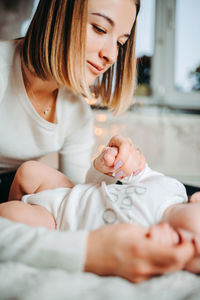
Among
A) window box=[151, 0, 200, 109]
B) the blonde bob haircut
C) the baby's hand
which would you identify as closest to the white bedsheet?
the baby's hand

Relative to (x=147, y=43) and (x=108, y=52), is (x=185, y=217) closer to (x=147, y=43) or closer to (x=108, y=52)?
(x=108, y=52)

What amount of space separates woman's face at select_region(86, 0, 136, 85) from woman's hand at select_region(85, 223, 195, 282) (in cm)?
59

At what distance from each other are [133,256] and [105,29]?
65 centimetres

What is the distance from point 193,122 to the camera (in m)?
2.04

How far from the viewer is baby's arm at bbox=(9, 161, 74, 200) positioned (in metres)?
0.77

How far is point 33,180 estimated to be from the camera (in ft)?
2.55

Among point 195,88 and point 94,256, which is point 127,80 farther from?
point 195,88

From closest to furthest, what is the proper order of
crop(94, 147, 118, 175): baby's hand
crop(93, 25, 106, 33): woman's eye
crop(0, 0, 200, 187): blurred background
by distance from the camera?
1. crop(94, 147, 118, 175): baby's hand
2. crop(93, 25, 106, 33): woman's eye
3. crop(0, 0, 200, 187): blurred background

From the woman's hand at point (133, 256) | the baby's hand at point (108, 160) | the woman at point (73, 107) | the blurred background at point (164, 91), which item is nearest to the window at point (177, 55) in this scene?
the blurred background at point (164, 91)

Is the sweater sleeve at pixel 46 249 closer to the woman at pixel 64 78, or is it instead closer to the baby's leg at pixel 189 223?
the baby's leg at pixel 189 223

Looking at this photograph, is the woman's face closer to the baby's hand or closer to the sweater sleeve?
the baby's hand

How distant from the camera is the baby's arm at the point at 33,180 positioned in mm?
771

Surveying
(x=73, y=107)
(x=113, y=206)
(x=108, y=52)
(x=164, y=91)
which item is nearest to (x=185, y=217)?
(x=113, y=206)

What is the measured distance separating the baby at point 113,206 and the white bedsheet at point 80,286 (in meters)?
0.07
